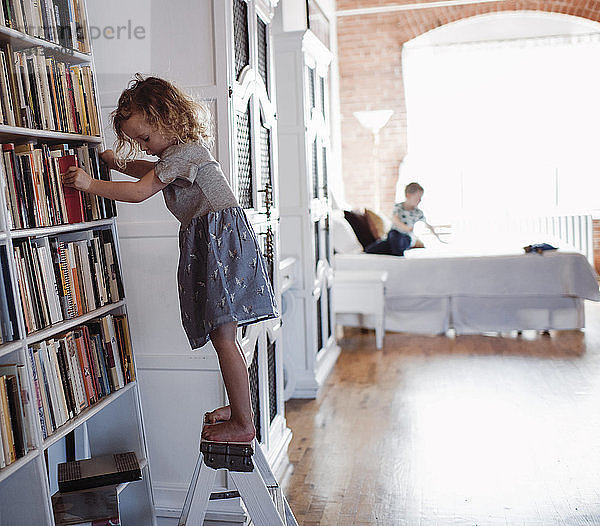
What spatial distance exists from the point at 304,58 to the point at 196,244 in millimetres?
2327

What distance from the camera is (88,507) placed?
7.06 ft

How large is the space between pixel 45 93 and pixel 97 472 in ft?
3.55

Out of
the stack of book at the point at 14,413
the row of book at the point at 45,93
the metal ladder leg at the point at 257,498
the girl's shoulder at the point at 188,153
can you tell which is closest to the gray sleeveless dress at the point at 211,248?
the girl's shoulder at the point at 188,153

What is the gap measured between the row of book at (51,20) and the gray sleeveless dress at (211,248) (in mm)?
429

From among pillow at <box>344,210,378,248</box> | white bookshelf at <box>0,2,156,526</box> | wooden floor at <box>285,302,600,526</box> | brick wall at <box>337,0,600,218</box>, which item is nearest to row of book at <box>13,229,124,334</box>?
white bookshelf at <box>0,2,156,526</box>

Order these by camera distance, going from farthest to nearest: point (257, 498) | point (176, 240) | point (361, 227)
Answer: point (361, 227) → point (176, 240) → point (257, 498)

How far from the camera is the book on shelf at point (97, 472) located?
2.19 meters

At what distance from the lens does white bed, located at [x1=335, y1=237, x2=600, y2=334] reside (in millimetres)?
5555

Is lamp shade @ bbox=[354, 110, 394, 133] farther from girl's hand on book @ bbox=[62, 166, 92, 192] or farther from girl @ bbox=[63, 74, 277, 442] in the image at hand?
girl's hand on book @ bbox=[62, 166, 92, 192]

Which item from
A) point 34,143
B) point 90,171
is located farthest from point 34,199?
point 90,171

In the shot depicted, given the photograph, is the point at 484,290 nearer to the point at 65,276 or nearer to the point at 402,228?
the point at 402,228

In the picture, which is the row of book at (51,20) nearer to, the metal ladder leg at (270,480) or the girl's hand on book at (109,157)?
the girl's hand on book at (109,157)

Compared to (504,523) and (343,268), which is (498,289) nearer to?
(343,268)

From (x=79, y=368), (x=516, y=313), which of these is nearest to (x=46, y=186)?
(x=79, y=368)
